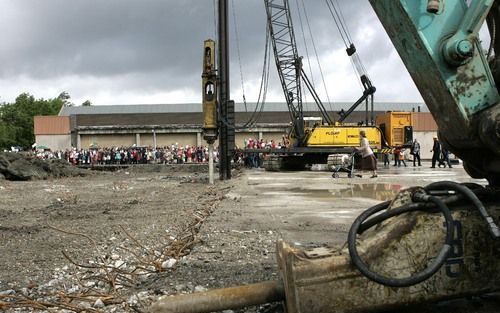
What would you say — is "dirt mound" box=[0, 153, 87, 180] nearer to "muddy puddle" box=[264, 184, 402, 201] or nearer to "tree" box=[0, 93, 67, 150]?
"muddy puddle" box=[264, 184, 402, 201]

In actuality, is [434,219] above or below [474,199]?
below

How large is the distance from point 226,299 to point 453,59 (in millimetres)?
1796

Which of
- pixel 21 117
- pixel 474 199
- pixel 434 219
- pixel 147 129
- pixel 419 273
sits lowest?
pixel 419 273

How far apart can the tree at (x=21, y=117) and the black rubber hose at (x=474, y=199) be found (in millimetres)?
84552

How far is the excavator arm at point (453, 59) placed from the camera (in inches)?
103

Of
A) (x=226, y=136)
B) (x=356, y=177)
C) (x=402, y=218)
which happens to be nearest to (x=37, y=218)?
(x=402, y=218)

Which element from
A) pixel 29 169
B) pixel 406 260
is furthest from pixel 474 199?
pixel 29 169

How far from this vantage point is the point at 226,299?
312 centimetres

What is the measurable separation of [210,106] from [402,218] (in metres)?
13.9

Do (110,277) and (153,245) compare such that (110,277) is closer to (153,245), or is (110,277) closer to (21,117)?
(153,245)

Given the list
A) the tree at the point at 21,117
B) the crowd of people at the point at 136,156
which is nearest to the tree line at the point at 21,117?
the tree at the point at 21,117

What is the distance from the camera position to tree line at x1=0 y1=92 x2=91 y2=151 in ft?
275

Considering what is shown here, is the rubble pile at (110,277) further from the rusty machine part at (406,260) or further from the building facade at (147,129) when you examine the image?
the building facade at (147,129)

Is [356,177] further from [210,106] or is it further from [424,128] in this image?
[424,128]
